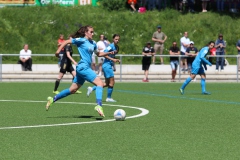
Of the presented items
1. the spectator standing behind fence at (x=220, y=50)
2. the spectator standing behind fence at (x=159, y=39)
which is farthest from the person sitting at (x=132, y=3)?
the spectator standing behind fence at (x=220, y=50)

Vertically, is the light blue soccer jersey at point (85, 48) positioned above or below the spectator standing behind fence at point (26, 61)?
above

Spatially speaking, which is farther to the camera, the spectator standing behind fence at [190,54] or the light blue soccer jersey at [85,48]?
the spectator standing behind fence at [190,54]

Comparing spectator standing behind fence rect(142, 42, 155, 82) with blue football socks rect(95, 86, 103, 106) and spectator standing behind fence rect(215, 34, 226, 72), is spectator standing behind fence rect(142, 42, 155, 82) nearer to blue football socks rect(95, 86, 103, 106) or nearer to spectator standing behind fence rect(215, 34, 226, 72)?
spectator standing behind fence rect(215, 34, 226, 72)

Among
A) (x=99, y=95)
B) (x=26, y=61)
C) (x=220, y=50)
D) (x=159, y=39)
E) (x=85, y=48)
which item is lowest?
(x=99, y=95)

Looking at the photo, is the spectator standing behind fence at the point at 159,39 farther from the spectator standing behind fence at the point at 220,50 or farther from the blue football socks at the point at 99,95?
the blue football socks at the point at 99,95

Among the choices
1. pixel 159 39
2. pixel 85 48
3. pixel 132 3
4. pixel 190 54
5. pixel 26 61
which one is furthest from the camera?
pixel 132 3

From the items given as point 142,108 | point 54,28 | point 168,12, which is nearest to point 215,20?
point 168,12

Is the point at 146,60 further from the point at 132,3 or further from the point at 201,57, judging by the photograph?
the point at 132,3

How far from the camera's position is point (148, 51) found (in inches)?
1437

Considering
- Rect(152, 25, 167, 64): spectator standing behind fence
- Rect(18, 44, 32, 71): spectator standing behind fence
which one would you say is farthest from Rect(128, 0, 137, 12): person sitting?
Rect(18, 44, 32, 71): spectator standing behind fence

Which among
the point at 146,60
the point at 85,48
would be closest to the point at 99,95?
the point at 85,48

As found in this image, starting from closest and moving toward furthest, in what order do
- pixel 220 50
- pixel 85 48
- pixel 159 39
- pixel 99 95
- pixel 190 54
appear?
pixel 99 95 → pixel 85 48 → pixel 190 54 → pixel 220 50 → pixel 159 39

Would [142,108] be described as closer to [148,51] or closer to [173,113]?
[173,113]

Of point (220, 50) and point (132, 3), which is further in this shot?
point (132, 3)
